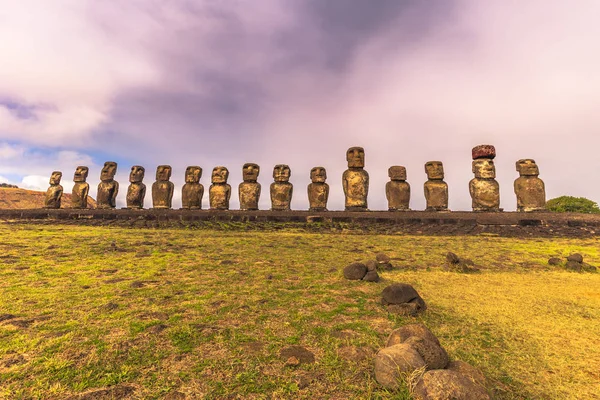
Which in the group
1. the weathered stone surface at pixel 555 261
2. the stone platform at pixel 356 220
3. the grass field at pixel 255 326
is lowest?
the grass field at pixel 255 326

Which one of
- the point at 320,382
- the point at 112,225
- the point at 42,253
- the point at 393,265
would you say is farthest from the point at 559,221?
the point at 112,225

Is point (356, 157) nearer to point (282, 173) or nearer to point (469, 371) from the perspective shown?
point (282, 173)

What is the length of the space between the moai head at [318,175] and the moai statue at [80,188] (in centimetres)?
1101

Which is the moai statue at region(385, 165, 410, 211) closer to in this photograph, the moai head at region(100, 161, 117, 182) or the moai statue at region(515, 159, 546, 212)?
the moai statue at region(515, 159, 546, 212)

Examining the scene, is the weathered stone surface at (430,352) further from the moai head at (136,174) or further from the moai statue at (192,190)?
the moai head at (136,174)

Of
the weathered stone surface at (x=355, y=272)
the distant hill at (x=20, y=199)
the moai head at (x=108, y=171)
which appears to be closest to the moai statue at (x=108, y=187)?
the moai head at (x=108, y=171)

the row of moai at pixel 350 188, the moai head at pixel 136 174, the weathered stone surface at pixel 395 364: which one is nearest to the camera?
the weathered stone surface at pixel 395 364

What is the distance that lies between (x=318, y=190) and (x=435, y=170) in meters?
4.73

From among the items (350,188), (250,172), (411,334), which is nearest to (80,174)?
(250,172)

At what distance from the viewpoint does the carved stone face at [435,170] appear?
12.0 m

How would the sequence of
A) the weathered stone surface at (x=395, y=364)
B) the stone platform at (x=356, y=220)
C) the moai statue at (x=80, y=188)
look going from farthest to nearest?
the moai statue at (x=80, y=188) < the stone platform at (x=356, y=220) < the weathered stone surface at (x=395, y=364)

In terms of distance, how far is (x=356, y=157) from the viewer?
12273 mm

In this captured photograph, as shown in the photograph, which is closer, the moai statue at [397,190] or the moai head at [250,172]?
the moai statue at [397,190]

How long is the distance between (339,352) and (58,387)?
65.9 inches
